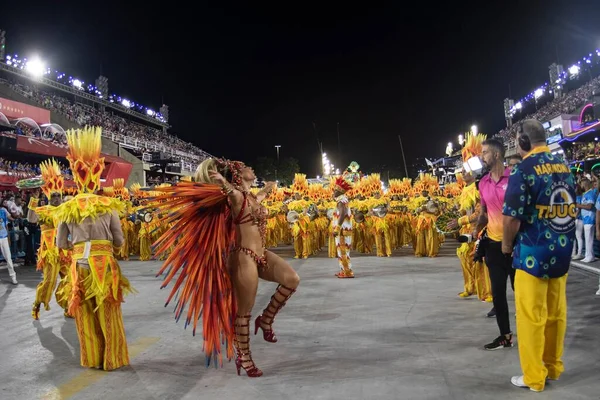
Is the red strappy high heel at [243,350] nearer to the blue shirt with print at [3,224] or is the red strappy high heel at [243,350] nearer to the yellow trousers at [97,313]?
the yellow trousers at [97,313]

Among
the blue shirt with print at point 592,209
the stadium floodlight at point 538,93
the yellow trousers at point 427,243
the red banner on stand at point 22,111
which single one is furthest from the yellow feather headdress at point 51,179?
the stadium floodlight at point 538,93

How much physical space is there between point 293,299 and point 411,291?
191cm

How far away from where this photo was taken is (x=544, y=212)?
3330 millimetres

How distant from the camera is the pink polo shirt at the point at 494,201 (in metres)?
4.54

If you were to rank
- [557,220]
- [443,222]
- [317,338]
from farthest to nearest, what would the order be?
[443,222]
[317,338]
[557,220]

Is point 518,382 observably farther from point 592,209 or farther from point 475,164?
point 592,209

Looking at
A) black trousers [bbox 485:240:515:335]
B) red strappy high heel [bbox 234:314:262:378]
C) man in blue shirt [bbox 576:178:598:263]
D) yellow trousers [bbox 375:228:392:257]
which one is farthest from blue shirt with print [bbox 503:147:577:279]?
yellow trousers [bbox 375:228:392:257]

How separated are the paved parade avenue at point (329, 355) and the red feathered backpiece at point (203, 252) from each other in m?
0.47

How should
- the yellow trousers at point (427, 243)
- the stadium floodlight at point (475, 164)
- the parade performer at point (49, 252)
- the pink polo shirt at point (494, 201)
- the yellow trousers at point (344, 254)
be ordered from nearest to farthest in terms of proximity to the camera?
the pink polo shirt at point (494, 201), the stadium floodlight at point (475, 164), the parade performer at point (49, 252), the yellow trousers at point (344, 254), the yellow trousers at point (427, 243)

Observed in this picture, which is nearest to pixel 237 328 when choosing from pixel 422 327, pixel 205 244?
pixel 205 244

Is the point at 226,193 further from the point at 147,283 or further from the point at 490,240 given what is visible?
the point at 147,283

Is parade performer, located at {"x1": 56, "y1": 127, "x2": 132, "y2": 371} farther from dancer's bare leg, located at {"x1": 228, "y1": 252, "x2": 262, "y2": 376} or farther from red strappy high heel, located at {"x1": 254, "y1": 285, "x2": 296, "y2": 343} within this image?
red strappy high heel, located at {"x1": 254, "y1": 285, "x2": 296, "y2": 343}

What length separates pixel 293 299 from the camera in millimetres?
7117

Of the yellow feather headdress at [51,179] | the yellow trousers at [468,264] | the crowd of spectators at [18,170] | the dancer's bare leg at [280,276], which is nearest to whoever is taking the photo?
the dancer's bare leg at [280,276]
